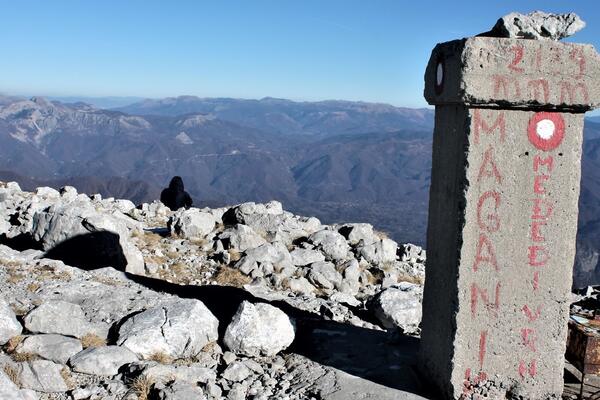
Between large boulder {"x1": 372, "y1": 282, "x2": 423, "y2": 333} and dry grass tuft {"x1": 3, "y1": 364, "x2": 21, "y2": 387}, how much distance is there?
5996 mm

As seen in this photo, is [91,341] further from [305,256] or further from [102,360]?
[305,256]

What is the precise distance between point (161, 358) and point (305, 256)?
7477mm

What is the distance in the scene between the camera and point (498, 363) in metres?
6.96

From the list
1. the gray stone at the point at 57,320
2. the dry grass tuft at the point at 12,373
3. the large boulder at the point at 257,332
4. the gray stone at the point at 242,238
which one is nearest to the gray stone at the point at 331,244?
the gray stone at the point at 242,238

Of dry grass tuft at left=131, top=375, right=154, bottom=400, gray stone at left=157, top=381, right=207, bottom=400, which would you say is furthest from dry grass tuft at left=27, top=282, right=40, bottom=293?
gray stone at left=157, top=381, right=207, bottom=400

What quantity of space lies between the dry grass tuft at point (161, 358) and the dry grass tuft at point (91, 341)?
75cm

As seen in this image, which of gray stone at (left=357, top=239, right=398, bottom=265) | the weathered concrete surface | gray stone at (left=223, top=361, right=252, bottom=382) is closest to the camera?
the weathered concrete surface

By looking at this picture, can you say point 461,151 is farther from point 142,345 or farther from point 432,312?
point 142,345

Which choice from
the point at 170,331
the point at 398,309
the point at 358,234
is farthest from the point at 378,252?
the point at 170,331

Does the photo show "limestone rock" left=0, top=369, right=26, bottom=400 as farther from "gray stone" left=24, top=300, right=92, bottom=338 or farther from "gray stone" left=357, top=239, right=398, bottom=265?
"gray stone" left=357, top=239, right=398, bottom=265

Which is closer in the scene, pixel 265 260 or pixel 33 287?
pixel 33 287

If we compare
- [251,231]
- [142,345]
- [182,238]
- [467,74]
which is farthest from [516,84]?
[182,238]

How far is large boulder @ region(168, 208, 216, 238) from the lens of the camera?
16547mm

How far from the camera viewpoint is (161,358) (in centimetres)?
798
